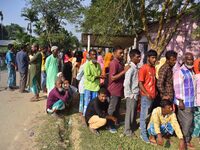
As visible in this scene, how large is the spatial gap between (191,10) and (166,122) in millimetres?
5113

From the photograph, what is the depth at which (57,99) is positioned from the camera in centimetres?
723

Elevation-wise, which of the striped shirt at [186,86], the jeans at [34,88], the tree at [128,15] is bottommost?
the jeans at [34,88]

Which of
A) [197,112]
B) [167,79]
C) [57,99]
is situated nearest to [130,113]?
[167,79]

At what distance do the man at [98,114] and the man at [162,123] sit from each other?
781 mm

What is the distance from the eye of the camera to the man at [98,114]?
232 inches

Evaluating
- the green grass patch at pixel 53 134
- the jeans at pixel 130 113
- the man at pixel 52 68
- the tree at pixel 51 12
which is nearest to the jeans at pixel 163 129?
the jeans at pixel 130 113

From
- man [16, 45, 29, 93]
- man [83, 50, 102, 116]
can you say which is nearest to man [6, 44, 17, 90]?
man [16, 45, 29, 93]

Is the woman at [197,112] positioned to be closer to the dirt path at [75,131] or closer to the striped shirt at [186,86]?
the striped shirt at [186,86]

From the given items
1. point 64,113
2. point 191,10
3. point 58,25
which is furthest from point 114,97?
point 58,25

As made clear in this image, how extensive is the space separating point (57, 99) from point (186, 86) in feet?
10.6

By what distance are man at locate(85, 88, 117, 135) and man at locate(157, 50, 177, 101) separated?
1.09 m

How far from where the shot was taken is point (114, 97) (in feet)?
19.7

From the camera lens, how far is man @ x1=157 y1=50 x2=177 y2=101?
5531 mm

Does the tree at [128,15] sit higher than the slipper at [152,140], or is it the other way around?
the tree at [128,15]
